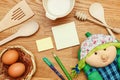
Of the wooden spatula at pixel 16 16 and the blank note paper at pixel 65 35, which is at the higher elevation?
the wooden spatula at pixel 16 16

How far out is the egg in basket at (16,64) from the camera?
2.79 feet

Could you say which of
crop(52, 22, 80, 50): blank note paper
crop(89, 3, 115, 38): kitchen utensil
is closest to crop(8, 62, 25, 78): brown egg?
crop(52, 22, 80, 50): blank note paper

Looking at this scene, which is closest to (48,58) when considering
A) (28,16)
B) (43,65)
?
(43,65)

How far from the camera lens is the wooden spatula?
0.91 meters

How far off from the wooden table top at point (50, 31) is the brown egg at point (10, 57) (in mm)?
50

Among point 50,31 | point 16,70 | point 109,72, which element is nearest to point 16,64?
point 16,70

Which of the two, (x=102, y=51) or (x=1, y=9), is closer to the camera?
(x=102, y=51)

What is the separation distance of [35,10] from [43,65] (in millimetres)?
176

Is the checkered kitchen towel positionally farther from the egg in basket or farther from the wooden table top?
the egg in basket

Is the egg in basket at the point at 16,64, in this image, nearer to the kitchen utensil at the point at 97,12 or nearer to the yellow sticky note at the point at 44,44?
the yellow sticky note at the point at 44,44

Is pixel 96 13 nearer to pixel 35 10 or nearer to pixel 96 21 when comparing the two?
pixel 96 21

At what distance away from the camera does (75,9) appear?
917 mm

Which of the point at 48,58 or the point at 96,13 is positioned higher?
the point at 96,13

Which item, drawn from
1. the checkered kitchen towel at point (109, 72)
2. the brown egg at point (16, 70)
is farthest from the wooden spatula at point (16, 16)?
the checkered kitchen towel at point (109, 72)
